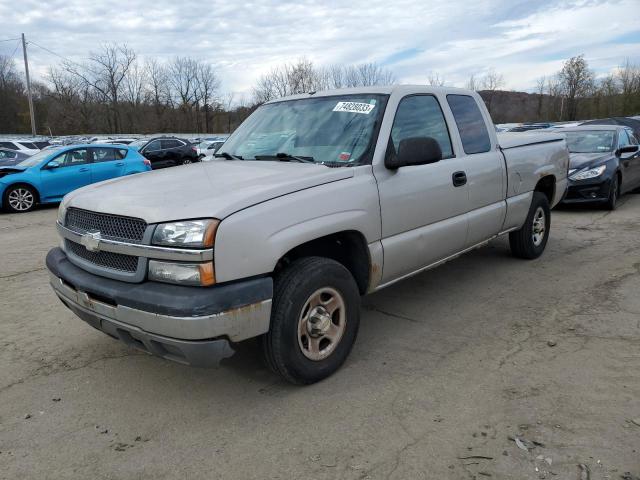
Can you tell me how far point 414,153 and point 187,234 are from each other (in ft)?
5.55

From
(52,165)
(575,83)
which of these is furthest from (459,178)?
(575,83)

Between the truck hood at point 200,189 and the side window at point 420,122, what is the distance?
2.56 ft

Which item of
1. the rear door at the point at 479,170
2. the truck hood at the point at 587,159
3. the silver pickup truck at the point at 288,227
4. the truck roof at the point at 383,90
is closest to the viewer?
the silver pickup truck at the point at 288,227

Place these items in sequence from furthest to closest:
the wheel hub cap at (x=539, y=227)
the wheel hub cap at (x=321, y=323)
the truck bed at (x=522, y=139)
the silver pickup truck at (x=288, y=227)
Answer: the wheel hub cap at (x=539, y=227), the truck bed at (x=522, y=139), the wheel hub cap at (x=321, y=323), the silver pickup truck at (x=288, y=227)

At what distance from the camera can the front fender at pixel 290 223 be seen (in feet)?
8.94

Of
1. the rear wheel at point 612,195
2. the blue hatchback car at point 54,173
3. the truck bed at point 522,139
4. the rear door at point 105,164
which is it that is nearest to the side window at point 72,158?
the blue hatchback car at point 54,173

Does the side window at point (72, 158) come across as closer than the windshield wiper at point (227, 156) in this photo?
No

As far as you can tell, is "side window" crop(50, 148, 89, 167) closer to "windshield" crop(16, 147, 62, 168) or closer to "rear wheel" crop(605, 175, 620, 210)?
"windshield" crop(16, 147, 62, 168)

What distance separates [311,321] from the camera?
3260 mm

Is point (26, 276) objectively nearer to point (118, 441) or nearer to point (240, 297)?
point (118, 441)

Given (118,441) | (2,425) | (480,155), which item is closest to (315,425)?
(118,441)

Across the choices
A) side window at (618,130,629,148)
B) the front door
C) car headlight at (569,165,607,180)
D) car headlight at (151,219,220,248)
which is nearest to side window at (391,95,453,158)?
the front door

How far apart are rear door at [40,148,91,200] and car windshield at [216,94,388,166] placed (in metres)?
9.13

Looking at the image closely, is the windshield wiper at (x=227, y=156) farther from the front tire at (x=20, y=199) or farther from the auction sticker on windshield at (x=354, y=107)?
the front tire at (x=20, y=199)
